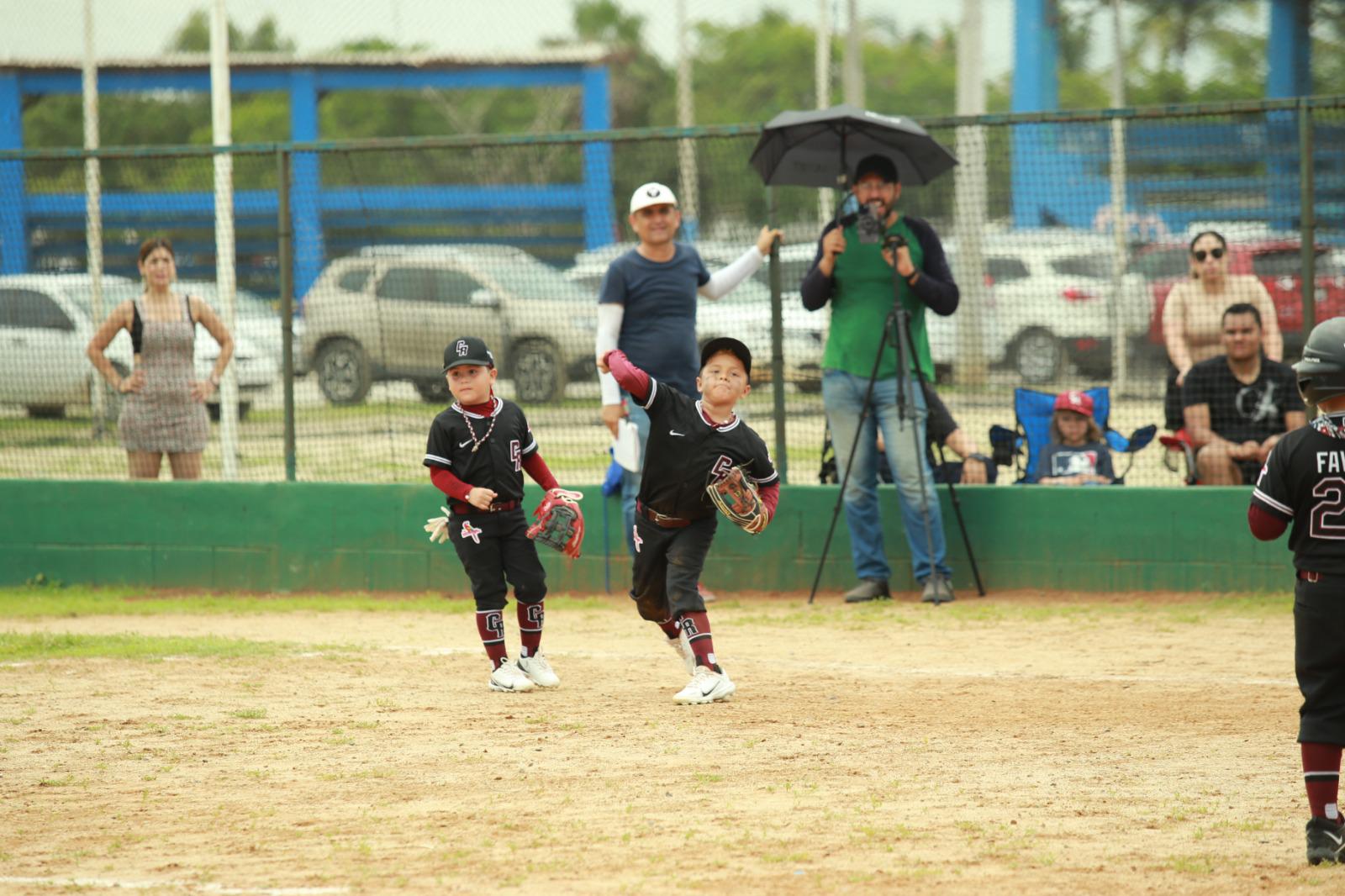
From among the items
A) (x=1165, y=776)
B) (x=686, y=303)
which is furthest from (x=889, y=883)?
(x=686, y=303)

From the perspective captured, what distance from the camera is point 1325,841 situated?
4617mm

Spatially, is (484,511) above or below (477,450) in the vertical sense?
below

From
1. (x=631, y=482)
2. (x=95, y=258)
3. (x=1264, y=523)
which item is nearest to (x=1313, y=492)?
(x=1264, y=523)

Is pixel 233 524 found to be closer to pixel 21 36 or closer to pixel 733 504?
pixel 733 504

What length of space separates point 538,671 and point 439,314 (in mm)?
3625

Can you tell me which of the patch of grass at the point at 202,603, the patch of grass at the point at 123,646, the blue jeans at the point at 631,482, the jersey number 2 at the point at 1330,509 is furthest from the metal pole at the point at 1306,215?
the patch of grass at the point at 123,646

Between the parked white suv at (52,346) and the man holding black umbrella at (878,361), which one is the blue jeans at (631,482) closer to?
the man holding black umbrella at (878,361)

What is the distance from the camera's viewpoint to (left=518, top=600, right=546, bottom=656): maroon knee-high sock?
7457 mm

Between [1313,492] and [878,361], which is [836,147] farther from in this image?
[1313,492]

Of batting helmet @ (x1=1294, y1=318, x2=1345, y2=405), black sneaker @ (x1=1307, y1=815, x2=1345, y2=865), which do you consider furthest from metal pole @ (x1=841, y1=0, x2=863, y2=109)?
black sneaker @ (x1=1307, y1=815, x2=1345, y2=865)

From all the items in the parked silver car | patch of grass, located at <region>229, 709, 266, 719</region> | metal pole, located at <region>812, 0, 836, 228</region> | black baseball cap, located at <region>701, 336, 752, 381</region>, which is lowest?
patch of grass, located at <region>229, 709, 266, 719</region>

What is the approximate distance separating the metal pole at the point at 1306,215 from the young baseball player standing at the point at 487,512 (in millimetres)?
4972

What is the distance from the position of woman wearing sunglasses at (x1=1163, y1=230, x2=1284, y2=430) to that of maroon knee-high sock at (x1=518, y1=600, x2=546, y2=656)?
4458 mm

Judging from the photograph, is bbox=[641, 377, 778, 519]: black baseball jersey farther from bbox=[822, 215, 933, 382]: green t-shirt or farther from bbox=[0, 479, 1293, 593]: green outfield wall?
bbox=[0, 479, 1293, 593]: green outfield wall
